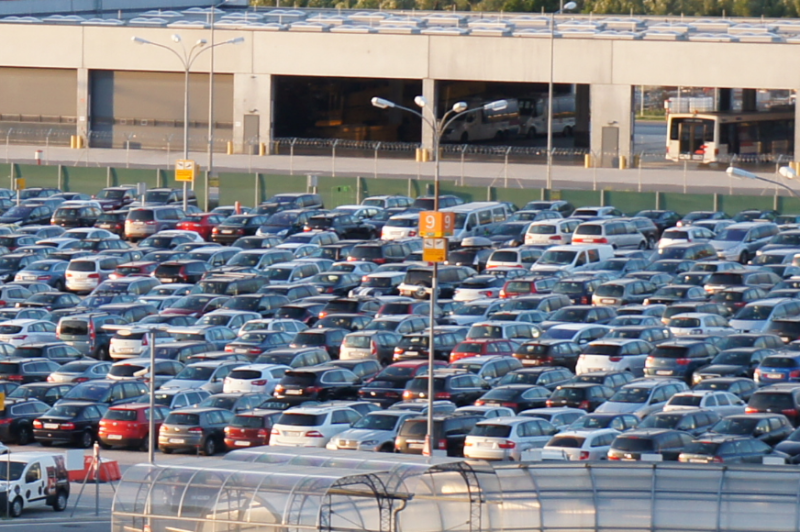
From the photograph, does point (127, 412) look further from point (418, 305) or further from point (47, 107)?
point (47, 107)

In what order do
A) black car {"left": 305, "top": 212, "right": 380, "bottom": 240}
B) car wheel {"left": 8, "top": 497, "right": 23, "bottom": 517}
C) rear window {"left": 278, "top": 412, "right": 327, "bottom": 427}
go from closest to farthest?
car wheel {"left": 8, "top": 497, "right": 23, "bottom": 517} < rear window {"left": 278, "top": 412, "right": 327, "bottom": 427} < black car {"left": 305, "top": 212, "right": 380, "bottom": 240}

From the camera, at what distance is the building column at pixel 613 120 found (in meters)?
71.8

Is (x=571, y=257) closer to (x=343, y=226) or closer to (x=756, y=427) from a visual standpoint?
(x=343, y=226)

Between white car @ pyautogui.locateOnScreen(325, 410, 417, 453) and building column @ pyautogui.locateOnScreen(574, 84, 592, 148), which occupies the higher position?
building column @ pyautogui.locateOnScreen(574, 84, 592, 148)

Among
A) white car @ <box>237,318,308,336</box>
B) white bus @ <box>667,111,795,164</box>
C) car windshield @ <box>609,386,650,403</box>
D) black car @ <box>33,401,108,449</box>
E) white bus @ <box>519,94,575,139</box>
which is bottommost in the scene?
black car @ <box>33,401,108,449</box>

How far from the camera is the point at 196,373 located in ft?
115

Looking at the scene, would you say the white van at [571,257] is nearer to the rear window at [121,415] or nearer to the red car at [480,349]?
the red car at [480,349]

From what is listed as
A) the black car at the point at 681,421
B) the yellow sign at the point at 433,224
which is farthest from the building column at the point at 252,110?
the black car at the point at 681,421

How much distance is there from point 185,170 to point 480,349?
23.0m

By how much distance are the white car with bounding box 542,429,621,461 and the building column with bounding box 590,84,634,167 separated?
1727 inches

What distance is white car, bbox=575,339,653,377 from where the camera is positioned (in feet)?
116

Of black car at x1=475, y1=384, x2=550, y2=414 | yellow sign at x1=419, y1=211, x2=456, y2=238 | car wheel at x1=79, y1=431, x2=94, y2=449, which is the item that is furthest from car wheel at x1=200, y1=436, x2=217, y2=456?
yellow sign at x1=419, y1=211, x2=456, y2=238

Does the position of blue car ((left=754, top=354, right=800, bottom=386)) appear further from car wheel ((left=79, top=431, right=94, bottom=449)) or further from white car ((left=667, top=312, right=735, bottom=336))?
car wheel ((left=79, top=431, right=94, bottom=449))

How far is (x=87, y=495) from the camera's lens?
29312mm
